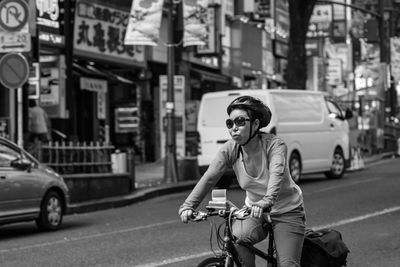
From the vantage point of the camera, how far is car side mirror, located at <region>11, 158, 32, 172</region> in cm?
1132

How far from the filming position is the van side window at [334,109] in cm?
1934

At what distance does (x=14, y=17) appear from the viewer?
14.4 meters

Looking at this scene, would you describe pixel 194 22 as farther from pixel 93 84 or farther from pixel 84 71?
pixel 93 84

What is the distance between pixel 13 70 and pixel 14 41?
0.55 meters

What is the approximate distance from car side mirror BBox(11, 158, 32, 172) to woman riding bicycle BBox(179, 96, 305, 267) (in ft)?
23.3

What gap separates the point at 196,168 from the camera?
20219 millimetres

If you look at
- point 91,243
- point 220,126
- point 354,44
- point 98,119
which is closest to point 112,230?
point 91,243

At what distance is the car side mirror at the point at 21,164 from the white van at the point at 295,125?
21.7 ft

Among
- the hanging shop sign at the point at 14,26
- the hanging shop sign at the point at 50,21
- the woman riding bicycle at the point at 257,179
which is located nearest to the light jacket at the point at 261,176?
the woman riding bicycle at the point at 257,179

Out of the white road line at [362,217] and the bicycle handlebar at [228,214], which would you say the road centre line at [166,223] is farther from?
the bicycle handlebar at [228,214]

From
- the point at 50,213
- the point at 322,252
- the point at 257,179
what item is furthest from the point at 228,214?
the point at 50,213

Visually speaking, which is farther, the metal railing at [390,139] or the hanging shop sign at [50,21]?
the metal railing at [390,139]

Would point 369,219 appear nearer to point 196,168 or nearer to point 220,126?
point 220,126

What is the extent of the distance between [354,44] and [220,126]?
38426 millimetres
